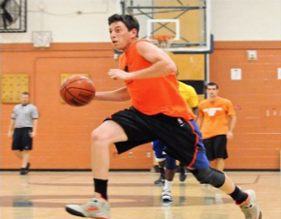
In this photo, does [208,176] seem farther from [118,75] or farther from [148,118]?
[118,75]

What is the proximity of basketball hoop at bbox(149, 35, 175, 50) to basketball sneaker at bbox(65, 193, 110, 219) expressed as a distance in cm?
850

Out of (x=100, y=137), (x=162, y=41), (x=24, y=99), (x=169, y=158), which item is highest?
(x=162, y=41)

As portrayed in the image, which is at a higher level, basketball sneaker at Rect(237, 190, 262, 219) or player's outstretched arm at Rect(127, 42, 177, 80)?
player's outstretched arm at Rect(127, 42, 177, 80)

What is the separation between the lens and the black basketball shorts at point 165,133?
18.0 ft

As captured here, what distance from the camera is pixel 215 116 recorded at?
35.9ft

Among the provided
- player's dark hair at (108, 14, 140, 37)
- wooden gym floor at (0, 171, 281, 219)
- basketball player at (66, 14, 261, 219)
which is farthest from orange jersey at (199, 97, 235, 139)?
player's dark hair at (108, 14, 140, 37)

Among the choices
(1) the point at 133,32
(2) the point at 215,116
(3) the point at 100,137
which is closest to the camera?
(3) the point at 100,137

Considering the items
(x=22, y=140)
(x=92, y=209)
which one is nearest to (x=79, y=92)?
(x=92, y=209)

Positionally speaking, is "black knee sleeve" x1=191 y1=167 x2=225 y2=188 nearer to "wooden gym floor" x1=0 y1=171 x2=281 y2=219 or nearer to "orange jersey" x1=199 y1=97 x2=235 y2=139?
"wooden gym floor" x1=0 y1=171 x2=281 y2=219

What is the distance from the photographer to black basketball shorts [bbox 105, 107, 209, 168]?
5477 mm

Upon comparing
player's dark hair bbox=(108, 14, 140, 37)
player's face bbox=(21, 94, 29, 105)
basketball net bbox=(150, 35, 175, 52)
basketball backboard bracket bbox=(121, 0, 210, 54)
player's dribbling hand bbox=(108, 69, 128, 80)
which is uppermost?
basketball backboard bracket bbox=(121, 0, 210, 54)

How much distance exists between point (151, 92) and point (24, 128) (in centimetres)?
905

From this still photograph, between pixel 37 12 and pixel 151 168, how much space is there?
4631 mm

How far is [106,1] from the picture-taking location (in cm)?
1515
